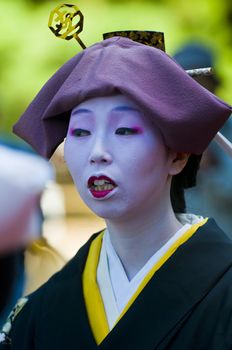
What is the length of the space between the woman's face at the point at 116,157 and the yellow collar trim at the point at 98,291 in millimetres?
102

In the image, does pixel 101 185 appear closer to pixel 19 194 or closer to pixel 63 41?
pixel 19 194

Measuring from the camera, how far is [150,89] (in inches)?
49.8

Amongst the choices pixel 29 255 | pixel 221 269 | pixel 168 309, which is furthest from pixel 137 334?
pixel 29 255

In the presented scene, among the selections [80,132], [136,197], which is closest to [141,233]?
[136,197]

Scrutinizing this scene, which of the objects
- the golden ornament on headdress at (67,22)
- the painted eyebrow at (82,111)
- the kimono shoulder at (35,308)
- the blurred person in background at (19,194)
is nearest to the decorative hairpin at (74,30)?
the golden ornament on headdress at (67,22)

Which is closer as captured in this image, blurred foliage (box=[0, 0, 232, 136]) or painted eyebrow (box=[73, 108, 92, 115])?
painted eyebrow (box=[73, 108, 92, 115])

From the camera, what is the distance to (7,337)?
4.86ft

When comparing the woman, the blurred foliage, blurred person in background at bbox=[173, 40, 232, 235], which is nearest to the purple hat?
the woman

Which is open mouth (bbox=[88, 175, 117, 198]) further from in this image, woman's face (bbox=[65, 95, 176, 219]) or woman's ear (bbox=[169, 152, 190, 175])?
woman's ear (bbox=[169, 152, 190, 175])

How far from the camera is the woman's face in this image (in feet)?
4.13

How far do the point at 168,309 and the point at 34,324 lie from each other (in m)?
0.29

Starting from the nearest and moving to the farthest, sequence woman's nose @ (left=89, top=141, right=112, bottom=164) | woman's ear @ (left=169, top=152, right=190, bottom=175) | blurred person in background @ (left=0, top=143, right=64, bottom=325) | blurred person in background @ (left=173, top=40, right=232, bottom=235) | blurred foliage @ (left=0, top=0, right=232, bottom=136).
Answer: blurred person in background @ (left=0, top=143, right=64, bottom=325) → woman's nose @ (left=89, top=141, right=112, bottom=164) → woman's ear @ (left=169, top=152, right=190, bottom=175) → blurred person in background @ (left=173, top=40, right=232, bottom=235) → blurred foliage @ (left=0, top=0, right=232, bottom=136)

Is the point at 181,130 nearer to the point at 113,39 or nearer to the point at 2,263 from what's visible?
the point at 113,39

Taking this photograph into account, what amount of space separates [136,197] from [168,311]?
200mm
